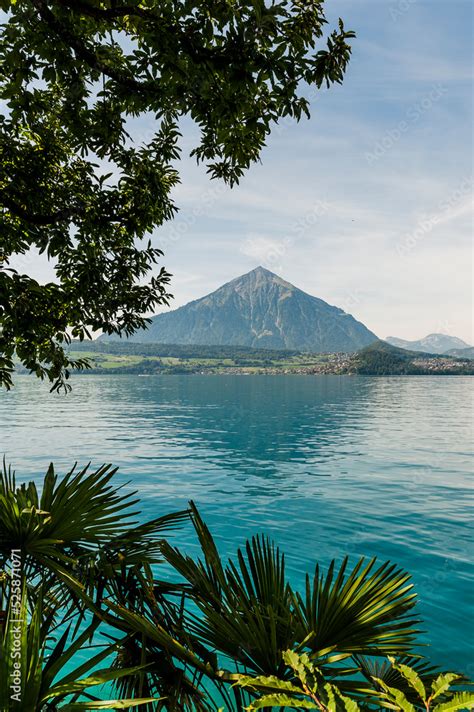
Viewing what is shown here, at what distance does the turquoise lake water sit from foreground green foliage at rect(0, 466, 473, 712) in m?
11.6

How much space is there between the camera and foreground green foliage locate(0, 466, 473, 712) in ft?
8.08

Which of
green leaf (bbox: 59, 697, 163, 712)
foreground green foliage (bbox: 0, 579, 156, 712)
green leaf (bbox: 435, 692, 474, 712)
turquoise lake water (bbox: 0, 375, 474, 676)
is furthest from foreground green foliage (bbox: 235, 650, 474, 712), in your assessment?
turquoise lake water (bbox: 0, 375, 474, 676)

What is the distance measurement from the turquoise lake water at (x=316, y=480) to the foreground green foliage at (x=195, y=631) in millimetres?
11644

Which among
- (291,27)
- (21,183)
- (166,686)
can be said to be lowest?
(166,686)

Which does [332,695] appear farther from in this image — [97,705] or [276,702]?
[97,705]

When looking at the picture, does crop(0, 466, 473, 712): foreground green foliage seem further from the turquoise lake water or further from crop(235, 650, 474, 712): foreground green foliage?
the turquoise lake water

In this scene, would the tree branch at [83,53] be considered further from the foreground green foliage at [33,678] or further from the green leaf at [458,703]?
the green leaf at [458,703]

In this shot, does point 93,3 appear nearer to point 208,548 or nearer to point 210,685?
point 208,548

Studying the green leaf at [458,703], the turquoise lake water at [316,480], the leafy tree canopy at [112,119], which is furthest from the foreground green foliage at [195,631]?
the turquoise lake water at [316,480]

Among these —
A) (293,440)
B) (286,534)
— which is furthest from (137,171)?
(293,440)

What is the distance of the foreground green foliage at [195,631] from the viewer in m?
2.46

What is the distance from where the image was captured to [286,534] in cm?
2178

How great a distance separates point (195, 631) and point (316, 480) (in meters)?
30.7

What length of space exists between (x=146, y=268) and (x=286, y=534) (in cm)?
1695
